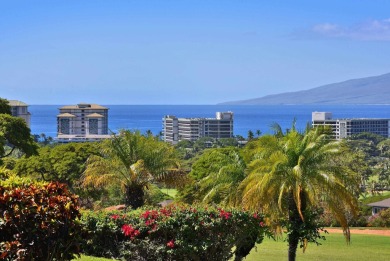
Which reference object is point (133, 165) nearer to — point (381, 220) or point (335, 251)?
point (335, 251)

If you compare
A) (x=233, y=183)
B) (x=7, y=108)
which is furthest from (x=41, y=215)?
(x=7, y=108)

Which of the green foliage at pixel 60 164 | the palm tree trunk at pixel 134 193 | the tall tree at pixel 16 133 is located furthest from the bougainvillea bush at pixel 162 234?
the green foliage at pixel 60 164

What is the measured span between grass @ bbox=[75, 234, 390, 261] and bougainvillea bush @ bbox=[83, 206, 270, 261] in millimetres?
8033

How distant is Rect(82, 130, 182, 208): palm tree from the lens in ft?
71.6

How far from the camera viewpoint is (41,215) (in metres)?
7.28

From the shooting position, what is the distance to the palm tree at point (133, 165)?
21812mm

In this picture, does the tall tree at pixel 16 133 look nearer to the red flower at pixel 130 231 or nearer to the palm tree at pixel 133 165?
the palm tree at pixel 133 165

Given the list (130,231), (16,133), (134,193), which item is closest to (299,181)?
(130,231)

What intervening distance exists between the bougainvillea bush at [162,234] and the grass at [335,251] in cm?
798

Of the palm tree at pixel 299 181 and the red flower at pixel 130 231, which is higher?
the palm tree at pixel 299 181

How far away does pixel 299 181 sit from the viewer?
17094 millimetres

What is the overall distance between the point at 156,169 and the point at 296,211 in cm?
635

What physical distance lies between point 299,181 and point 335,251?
768 centimetres

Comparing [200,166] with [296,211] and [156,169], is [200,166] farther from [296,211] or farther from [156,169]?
[296,211]
